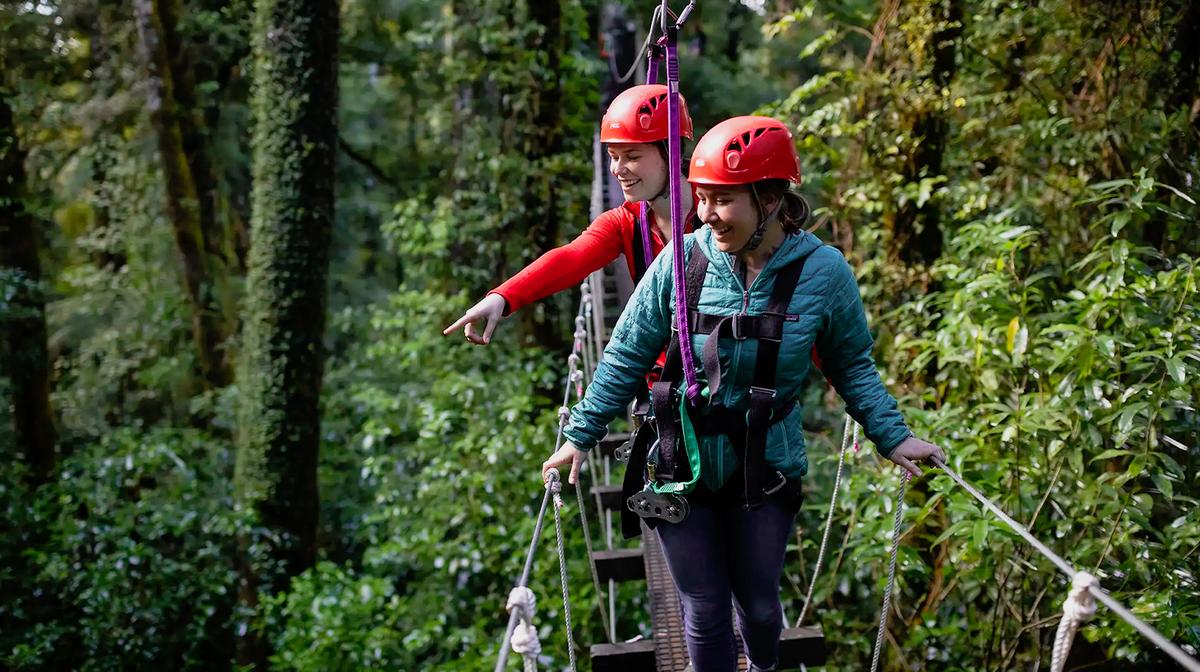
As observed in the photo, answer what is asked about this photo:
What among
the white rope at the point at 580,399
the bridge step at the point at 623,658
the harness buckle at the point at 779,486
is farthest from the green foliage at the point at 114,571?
the harness buckle at the point at 779,486

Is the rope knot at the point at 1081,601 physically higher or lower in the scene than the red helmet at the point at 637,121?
lower

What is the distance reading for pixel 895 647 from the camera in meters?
3.30

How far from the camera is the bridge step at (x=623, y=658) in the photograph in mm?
2311

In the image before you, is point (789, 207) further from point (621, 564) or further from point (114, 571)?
point (114, 571)

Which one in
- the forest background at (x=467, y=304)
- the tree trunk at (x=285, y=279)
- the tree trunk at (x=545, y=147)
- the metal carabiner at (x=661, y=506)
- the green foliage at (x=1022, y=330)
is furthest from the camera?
the tree trunk at (x=545, y=147)

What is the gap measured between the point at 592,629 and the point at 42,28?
504cm

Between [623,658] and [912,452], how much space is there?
94cm

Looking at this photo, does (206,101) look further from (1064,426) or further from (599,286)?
(1064,426)

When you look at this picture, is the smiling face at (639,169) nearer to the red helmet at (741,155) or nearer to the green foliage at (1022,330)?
the red helmet at (741,155)

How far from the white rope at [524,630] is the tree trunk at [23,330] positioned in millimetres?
5423

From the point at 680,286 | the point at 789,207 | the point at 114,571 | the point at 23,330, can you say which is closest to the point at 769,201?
the point at 789,207

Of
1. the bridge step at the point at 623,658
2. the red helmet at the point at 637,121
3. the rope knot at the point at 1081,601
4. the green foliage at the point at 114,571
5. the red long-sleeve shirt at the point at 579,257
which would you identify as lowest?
the green foliage at the point at 114,571

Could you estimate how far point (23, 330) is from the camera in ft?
20.7

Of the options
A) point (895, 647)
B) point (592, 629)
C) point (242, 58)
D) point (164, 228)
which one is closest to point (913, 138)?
point (895, 647)
